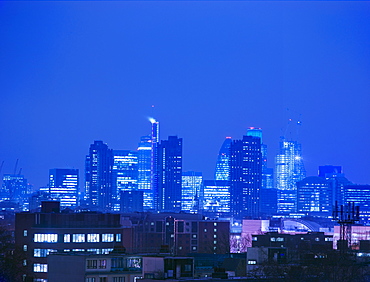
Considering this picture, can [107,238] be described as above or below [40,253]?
above

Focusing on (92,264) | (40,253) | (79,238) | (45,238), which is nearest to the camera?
(92,264)

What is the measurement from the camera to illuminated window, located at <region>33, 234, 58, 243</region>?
59156mm

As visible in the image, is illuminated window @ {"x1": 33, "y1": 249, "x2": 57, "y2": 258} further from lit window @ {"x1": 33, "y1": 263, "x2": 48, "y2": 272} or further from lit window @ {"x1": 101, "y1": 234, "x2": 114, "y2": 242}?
lit window @ {"x1": 101, "y1": 234, "x2": 114, "y2": 242}

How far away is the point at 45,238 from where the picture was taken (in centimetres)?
5928

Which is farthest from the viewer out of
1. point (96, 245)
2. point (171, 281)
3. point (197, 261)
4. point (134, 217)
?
point (134, 217)

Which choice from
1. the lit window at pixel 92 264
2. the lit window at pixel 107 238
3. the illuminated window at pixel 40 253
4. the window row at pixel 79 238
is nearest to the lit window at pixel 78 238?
the window row at pixel 79 238

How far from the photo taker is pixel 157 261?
37.1 metres

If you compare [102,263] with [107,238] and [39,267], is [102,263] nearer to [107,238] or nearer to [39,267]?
[39,267]

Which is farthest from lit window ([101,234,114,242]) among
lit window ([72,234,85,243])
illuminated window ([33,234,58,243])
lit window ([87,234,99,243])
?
illuminated window ([33,234,58,243])

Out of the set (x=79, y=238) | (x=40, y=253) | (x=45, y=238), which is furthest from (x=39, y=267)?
(x=79, y=238)

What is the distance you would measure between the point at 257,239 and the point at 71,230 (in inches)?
1305

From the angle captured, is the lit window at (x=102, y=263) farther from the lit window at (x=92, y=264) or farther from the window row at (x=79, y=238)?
the window row at (x=79, y=238)

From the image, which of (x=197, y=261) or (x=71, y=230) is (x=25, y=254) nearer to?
(x=71, y=230)

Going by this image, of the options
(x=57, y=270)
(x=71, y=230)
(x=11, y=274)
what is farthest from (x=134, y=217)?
(x=57, y=270)
